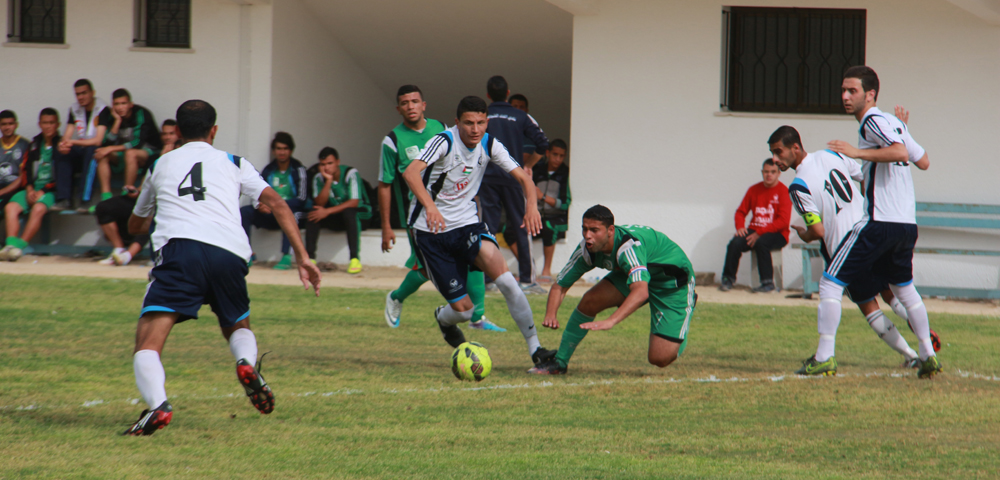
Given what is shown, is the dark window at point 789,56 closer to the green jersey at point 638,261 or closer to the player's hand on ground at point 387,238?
the player's hand on ground at point 387,238

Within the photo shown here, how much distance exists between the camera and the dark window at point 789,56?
12.1m

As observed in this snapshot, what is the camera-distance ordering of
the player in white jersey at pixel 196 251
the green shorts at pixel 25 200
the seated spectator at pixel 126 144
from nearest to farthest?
the player in white jersey at pixel 196 251
the seated spectator at pixel 126 144
the green shorts at pixel 25 200

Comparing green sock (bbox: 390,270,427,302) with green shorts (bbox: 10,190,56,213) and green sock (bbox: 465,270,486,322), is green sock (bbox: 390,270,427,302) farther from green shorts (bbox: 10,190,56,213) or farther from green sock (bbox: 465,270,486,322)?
green shorts (bbox: 10,190,56,213)

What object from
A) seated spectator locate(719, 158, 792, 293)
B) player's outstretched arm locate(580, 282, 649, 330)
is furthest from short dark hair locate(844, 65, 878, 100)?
seated spectator locate(719, 158, 792, 293)

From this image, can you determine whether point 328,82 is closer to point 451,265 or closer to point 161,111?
point 161,111

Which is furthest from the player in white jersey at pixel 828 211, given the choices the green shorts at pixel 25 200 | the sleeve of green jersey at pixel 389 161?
the green shorts at pixel 25 200

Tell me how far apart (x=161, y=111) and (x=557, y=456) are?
10708mm

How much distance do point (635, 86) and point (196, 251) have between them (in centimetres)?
873

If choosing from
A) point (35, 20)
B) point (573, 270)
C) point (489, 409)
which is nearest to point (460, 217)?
point (573, 270)

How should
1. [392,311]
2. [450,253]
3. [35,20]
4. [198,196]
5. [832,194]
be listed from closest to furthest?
[198,196] < [450,253] < [832,194] < [392,311] < [35,20]

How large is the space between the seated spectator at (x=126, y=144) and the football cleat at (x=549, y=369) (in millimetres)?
8355

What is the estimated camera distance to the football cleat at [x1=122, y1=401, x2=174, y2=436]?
4.14 meters

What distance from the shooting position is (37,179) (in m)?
12.7

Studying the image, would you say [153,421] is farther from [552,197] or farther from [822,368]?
[552,197]
